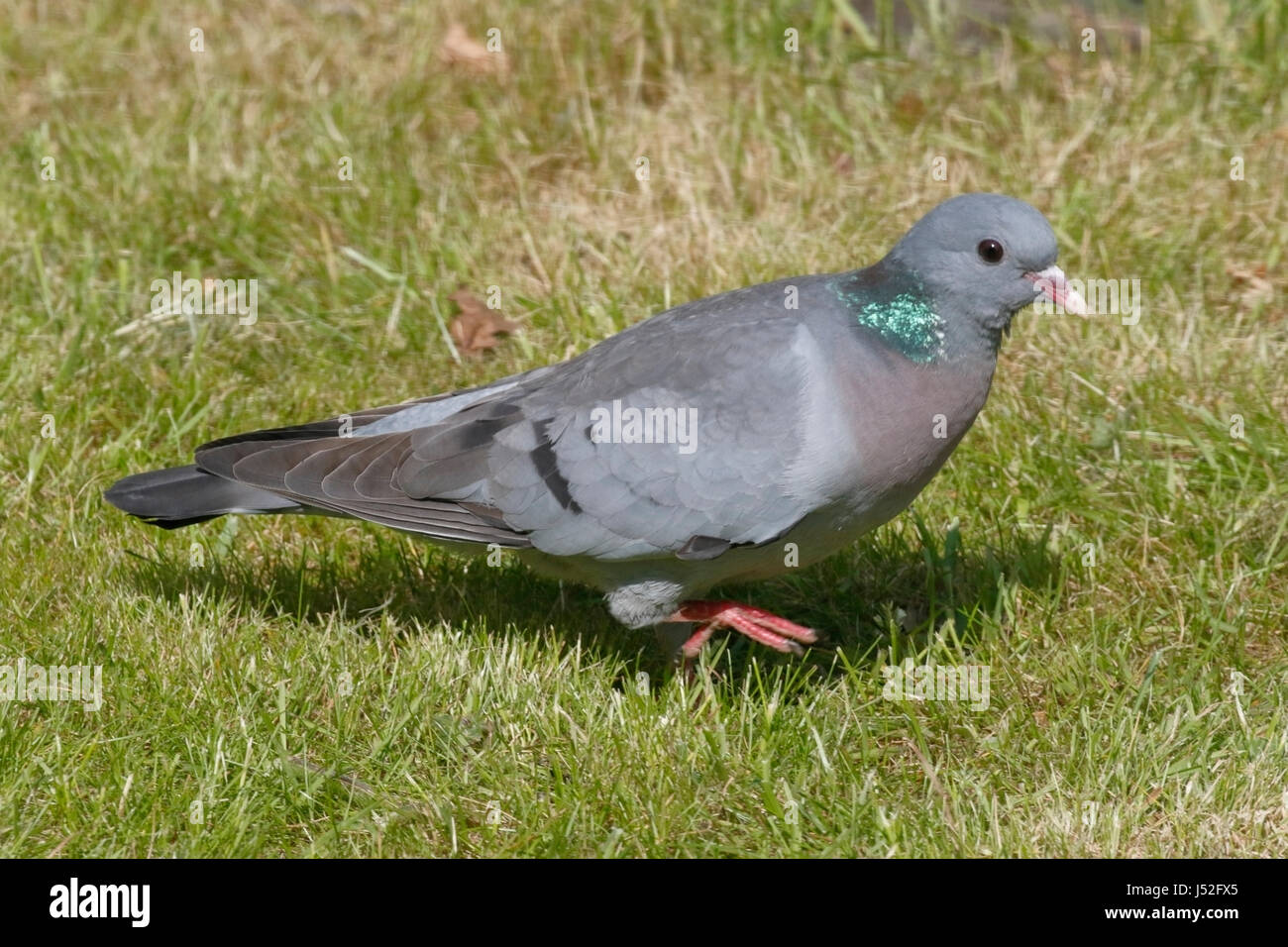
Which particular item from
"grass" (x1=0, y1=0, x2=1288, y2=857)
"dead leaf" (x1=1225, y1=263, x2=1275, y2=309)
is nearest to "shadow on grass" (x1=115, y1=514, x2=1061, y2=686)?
"grass" (x1=0, y1=0, x2=1288, y2=857)

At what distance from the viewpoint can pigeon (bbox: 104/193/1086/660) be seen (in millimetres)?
3898

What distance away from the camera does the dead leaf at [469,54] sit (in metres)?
6.70

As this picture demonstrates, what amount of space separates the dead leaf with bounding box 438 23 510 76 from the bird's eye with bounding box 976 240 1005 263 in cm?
330

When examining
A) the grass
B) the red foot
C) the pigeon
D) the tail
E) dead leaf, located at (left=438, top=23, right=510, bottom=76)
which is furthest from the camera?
dead leaf, located at (left=438, top=23, right=510, bottom=76)

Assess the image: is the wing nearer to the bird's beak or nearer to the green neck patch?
the green neck patch

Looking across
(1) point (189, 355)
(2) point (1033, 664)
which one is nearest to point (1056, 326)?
(2) point (1033, 664)

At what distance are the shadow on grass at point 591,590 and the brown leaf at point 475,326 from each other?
1.01 meters

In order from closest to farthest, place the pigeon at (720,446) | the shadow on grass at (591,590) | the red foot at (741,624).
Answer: the pigeon at (720,446) → the red foot at (741,624) → the shadow on grass at (591,590)

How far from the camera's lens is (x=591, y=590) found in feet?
16.0

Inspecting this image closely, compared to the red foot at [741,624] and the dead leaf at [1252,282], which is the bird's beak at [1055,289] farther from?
the dead leaf at [1252,282]

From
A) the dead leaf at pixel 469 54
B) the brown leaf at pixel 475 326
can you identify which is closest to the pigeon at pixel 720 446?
the brown leaf at pixel 475 326

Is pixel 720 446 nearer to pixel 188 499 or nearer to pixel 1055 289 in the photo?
pixel 1055 289

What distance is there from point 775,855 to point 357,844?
98 centimetres

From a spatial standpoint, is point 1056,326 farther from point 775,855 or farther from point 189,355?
point 189,355
